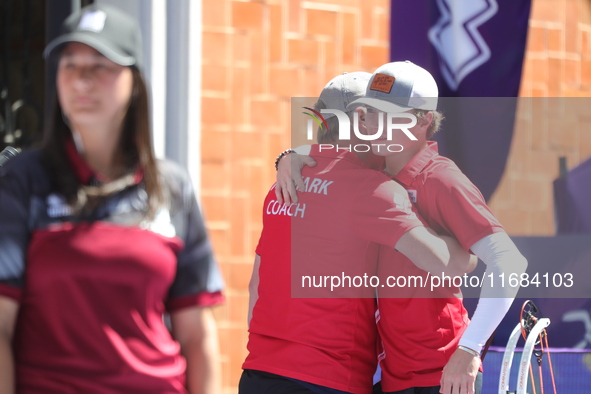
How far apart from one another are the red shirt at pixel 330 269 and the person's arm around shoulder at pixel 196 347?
0.71 metres

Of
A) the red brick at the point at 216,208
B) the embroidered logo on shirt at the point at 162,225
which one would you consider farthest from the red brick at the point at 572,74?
the embroidered logo on shirt at the point at 162,225

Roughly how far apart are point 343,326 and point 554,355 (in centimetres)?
86

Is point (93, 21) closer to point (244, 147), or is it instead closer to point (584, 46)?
point (244, 147)

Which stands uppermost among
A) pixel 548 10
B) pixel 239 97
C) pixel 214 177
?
pixel 548 10

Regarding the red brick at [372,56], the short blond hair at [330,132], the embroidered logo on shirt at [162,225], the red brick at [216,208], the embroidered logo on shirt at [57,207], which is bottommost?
the red brick at [216,208]

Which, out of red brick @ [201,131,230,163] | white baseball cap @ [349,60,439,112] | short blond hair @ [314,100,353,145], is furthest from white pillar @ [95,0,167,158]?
white baseball cap @ [349,60,439,112]

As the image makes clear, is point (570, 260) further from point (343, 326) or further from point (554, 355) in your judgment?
point (343, 326)

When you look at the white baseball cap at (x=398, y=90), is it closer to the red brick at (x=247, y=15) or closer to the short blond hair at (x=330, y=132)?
the short blond hair at (x=330, y=132)

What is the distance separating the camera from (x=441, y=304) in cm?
243

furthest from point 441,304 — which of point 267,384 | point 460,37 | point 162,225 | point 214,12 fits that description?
point 214,12

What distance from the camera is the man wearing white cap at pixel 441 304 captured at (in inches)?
92.7

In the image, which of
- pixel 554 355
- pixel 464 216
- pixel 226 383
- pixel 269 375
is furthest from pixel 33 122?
pixel 554 355

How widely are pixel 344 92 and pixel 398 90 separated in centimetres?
19

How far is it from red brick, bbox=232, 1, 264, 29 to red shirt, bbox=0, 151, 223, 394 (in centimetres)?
248
